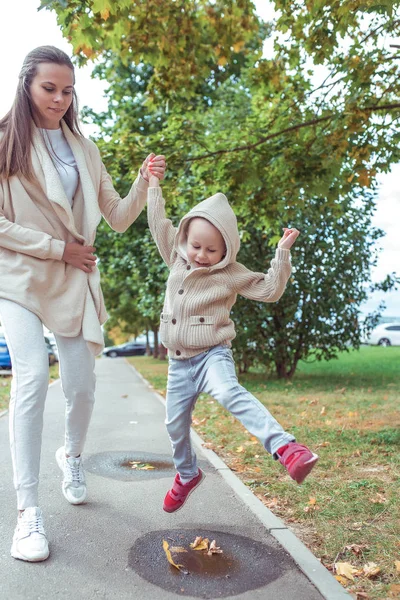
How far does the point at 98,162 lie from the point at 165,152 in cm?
476

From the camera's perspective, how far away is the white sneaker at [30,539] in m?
3.13

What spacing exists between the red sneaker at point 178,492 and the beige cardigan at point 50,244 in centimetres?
89

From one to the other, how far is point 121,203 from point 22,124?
75cm

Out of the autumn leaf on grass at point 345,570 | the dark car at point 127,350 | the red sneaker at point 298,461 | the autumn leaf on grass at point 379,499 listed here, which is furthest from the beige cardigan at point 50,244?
the dark car at point 127,350

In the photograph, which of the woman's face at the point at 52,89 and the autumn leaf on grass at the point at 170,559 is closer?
the autumn leaf on grass at the point at 170,559

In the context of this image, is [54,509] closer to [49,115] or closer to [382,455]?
[49,115]

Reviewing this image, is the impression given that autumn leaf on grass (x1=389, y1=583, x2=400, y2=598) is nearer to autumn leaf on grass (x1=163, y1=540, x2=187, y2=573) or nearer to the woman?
autumn leaf on grass (x1=163, y1=540, x2=187, y2=573)

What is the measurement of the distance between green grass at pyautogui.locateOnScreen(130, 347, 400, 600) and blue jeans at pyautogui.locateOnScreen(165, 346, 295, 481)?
2.55 feet

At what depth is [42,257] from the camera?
3482 mm

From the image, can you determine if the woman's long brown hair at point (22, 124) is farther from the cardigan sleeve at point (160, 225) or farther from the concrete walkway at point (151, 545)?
the concrete walkway at point (151, 545)


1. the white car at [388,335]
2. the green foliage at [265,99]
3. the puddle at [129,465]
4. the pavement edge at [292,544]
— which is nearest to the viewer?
the pavement edge at [292,544]

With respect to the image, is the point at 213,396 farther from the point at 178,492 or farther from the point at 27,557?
the point at 27,557

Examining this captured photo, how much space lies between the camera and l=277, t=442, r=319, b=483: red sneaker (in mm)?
2816

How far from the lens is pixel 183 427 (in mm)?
3580
